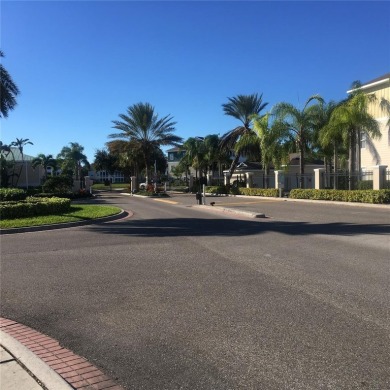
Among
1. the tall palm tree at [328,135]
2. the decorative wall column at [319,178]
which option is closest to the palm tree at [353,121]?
the tall palm tree at [328,135]

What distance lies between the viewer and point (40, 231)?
45.8 ft

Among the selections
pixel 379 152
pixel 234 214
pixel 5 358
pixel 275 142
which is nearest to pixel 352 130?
pixel 379 152

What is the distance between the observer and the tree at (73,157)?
89625 millimetres

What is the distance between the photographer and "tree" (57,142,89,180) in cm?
8962

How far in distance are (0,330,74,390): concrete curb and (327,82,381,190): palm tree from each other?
27.0 m

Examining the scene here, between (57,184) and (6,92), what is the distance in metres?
21.9

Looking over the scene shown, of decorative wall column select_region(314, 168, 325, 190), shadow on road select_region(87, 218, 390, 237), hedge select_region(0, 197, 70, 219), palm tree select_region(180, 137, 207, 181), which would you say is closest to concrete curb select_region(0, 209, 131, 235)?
shadow on road select_region(87, 218, 390, 237)

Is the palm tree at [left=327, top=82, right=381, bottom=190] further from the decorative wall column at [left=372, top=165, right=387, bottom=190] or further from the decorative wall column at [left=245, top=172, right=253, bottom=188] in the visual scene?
the decorative wall column at [left=245, top=172, right=253, bottom=188]

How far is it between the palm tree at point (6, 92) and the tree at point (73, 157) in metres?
69.4

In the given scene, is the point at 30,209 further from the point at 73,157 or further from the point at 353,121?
the point at 73,157

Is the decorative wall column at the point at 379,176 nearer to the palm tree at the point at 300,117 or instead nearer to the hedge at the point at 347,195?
the hedge at the point at 347,195

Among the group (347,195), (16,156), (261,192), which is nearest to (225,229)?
(347,195)

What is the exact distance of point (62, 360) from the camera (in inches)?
159

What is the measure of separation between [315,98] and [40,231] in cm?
2526
